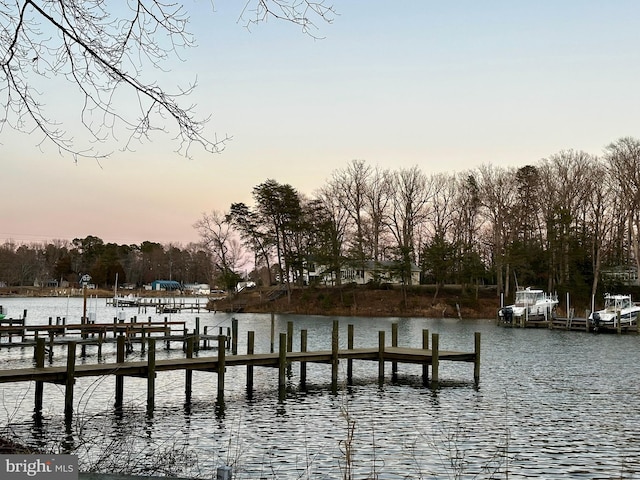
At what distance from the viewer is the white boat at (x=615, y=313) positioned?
57.4 m

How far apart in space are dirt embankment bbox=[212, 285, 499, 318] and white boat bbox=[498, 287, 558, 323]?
8690mm

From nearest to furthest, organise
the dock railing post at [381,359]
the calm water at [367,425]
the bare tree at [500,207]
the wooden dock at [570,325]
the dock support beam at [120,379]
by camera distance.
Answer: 1. the calm water at [367,425]
2. the dock support beam at [120,379]
3. the dock railing post at [381,359]
4. the wooden dock at [570,325]
5. the bare tree at [500,207]

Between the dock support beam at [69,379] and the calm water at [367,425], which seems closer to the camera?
the calm water at [367,425]

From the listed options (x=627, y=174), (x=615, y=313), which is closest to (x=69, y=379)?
(x=615, y=313)

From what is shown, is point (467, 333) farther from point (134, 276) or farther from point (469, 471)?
point (134, 276)

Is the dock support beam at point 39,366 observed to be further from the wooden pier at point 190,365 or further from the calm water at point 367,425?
the calm water at point 367,425

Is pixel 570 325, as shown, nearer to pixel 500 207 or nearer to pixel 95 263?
pixel 500 207

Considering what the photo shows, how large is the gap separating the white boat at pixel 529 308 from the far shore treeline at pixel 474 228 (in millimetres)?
5877

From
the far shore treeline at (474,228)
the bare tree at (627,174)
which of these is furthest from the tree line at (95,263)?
the bare tree at (627,174)

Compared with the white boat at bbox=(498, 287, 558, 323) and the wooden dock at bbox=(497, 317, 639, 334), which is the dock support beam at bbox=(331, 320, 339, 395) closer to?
the wooden dock at bbox=(497, 317, 639, 334)

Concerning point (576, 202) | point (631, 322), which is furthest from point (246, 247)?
point (631, 322)

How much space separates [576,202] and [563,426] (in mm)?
60010

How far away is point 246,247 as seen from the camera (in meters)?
90.4

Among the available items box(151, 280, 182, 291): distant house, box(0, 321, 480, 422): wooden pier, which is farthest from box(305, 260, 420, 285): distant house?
box(151, 280, 182, 291): distant house
